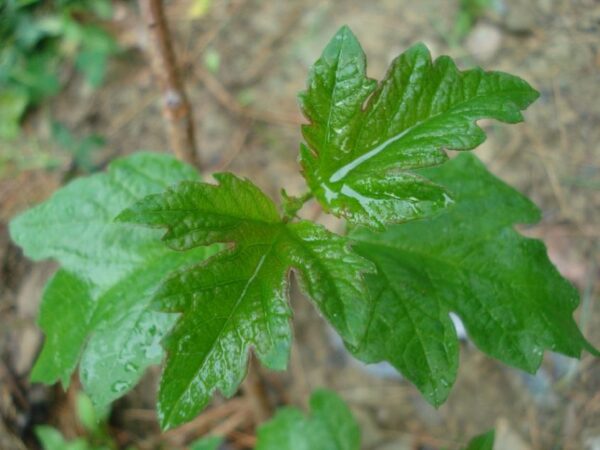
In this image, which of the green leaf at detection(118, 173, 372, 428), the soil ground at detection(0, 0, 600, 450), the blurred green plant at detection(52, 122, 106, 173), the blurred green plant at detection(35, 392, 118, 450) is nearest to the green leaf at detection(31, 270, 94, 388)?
the green leaf at detection(118, 173, 372, 428)

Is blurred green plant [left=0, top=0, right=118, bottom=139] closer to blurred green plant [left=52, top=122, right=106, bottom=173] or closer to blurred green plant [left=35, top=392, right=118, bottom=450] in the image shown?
blurred green plant [left=52, top=122, right=106, bottom=173]

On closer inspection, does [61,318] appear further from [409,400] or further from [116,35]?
[116,35]

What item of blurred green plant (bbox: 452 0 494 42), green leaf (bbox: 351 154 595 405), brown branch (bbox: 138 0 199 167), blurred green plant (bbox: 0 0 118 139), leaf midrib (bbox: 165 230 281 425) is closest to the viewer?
leaf midrib (bbox: 165 230 281 425)

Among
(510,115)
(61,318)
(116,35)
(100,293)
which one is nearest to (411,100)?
(510,115)

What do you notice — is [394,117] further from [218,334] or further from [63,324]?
[63,324]

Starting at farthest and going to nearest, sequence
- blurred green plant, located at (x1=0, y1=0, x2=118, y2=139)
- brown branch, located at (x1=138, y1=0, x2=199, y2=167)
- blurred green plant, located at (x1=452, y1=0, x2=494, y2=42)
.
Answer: blurred green plant, located at (x1=0, y1=0, x2=118, y2=139), blurred green plant, located at (x1=452, y1=0, x2=494, y2=42), brown branch, located at (x1=138, y1=0, x2=199, y2=167)

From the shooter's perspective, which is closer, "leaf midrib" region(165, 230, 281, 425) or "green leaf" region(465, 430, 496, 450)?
"leaf midrib" region(165, 230, 281, 425)

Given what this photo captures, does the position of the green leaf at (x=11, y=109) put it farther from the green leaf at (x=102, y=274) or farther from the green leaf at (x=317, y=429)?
the green leaf at (x=317, y=429)
